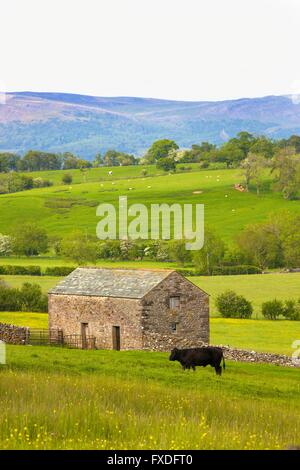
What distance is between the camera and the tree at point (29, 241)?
16562cm

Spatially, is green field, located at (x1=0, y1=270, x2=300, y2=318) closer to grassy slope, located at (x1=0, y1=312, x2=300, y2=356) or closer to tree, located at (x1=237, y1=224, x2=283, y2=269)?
grassy slope, located at (x1=0, y1=312, x2=300, y2=356)

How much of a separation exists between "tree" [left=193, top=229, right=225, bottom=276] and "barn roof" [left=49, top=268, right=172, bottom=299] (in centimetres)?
6827

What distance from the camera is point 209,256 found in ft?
456

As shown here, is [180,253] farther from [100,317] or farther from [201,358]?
[201,358]

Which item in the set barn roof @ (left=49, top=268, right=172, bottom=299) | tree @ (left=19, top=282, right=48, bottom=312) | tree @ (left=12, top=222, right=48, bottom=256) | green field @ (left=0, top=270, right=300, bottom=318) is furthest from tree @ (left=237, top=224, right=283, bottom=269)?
barn roof @ (left=49, top=268, right=172, bottom=299)

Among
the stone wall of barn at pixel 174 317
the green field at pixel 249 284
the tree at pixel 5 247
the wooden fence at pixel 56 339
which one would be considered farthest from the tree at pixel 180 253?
the stone wall of barn at pixel 174 317

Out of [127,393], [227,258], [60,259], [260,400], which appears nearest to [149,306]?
[260,400]

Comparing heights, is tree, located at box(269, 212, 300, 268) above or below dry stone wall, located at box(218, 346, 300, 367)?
below

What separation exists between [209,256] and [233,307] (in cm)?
5311

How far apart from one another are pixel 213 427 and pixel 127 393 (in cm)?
533

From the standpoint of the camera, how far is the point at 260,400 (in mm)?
34812

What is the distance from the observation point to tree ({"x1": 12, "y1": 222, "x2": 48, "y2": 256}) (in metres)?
166

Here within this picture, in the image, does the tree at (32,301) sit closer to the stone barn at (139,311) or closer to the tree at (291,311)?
the stone barn at (139,311)

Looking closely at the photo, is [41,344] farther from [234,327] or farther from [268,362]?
[234,327]
